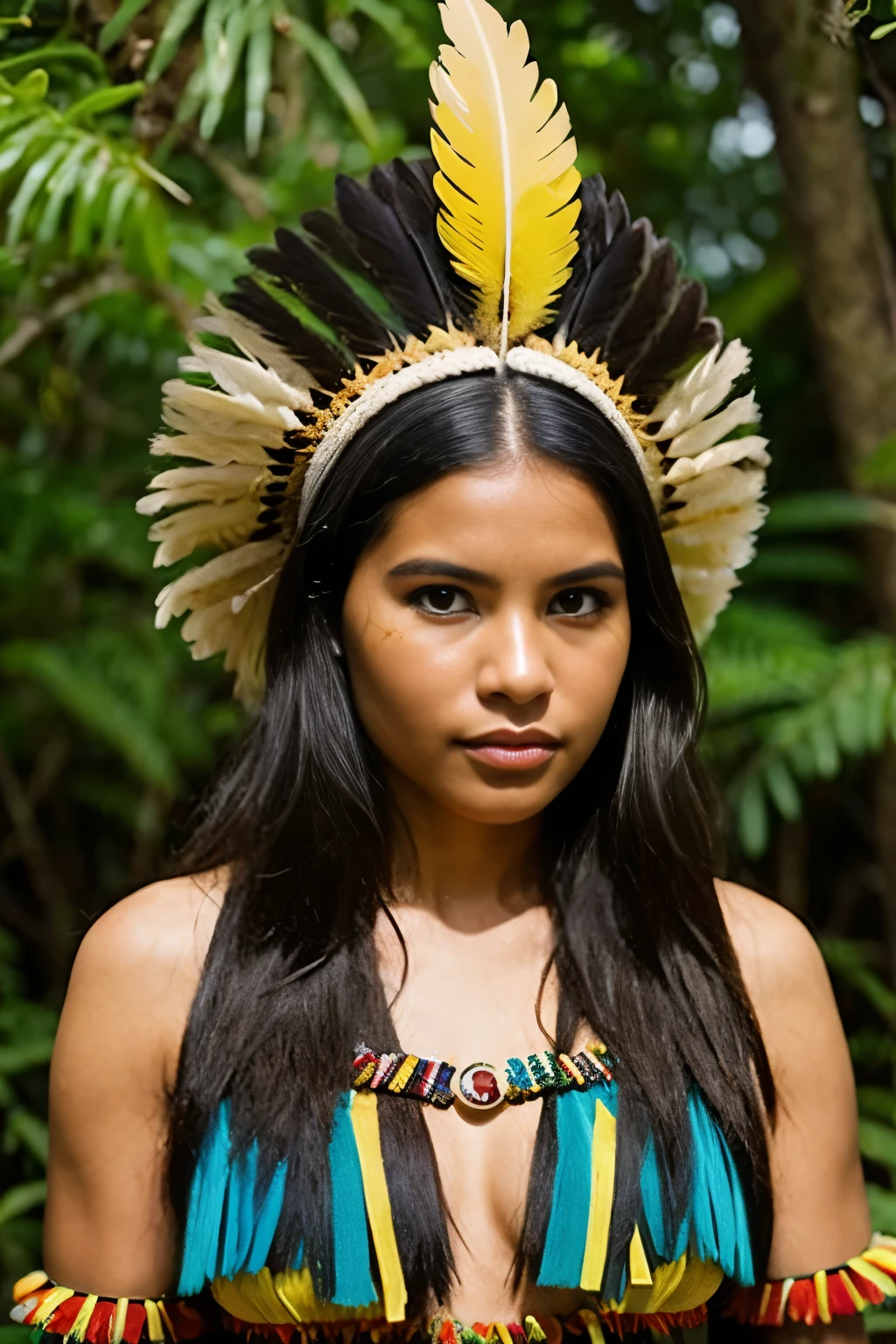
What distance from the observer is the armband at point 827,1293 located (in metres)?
1.28

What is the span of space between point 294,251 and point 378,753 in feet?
1.67

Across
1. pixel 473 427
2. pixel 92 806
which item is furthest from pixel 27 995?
pixel 473 427

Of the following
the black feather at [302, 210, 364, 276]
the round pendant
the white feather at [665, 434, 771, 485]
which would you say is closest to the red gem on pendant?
the round pendant

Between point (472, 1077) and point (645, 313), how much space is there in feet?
2.51

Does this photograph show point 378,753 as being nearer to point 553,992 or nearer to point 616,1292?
point 553,992

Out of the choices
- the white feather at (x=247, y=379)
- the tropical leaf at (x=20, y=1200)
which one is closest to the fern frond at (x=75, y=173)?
the white feather at (x=247, y=379)

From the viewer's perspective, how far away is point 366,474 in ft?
3.91

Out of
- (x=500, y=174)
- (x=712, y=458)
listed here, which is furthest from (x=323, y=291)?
(x=712, y=458)

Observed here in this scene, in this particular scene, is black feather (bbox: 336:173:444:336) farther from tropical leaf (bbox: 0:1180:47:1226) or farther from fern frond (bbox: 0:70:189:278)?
tropical leaf (bbox: 0:1180:47:1226)

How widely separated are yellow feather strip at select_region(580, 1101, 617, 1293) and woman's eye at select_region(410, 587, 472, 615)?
1.58ft

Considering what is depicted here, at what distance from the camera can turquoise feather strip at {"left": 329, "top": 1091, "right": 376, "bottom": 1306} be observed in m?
1.13

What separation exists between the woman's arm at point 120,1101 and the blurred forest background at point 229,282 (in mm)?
215

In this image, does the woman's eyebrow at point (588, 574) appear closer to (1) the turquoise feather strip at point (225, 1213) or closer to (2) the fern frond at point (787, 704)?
(1) the turquoise feather strip at point (225, 1213)

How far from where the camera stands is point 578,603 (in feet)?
3.93
